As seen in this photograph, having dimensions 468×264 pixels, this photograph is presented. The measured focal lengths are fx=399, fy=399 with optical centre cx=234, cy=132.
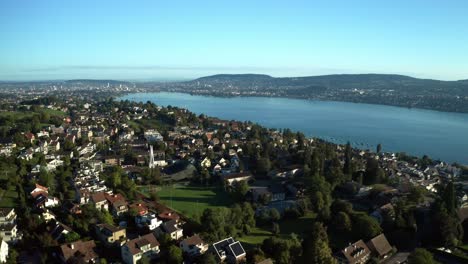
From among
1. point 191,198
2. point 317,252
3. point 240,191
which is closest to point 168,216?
point 191,198

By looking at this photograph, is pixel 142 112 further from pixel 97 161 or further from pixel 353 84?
pixel 353 84

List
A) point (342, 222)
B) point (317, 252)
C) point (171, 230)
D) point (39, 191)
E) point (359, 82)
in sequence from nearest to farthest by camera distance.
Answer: point (317, 252), point (171, 230), point (342, 222), point (39, 191), point (359, 82)

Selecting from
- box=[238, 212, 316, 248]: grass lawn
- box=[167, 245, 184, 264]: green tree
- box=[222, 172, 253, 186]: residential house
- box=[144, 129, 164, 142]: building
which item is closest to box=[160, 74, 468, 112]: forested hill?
box=[144, 129, 164, 142]: building

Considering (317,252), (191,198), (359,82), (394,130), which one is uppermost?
(359,82)

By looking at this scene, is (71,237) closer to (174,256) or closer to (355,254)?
(174,256)

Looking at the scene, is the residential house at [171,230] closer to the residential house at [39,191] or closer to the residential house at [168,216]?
the residential house at [168,216]

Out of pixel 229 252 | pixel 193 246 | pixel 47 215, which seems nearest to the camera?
pixel 229 252

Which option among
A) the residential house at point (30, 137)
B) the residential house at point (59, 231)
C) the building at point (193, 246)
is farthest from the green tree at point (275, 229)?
the residential house at point (30, 137)

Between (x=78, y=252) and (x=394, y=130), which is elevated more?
(x=78, y=252)
